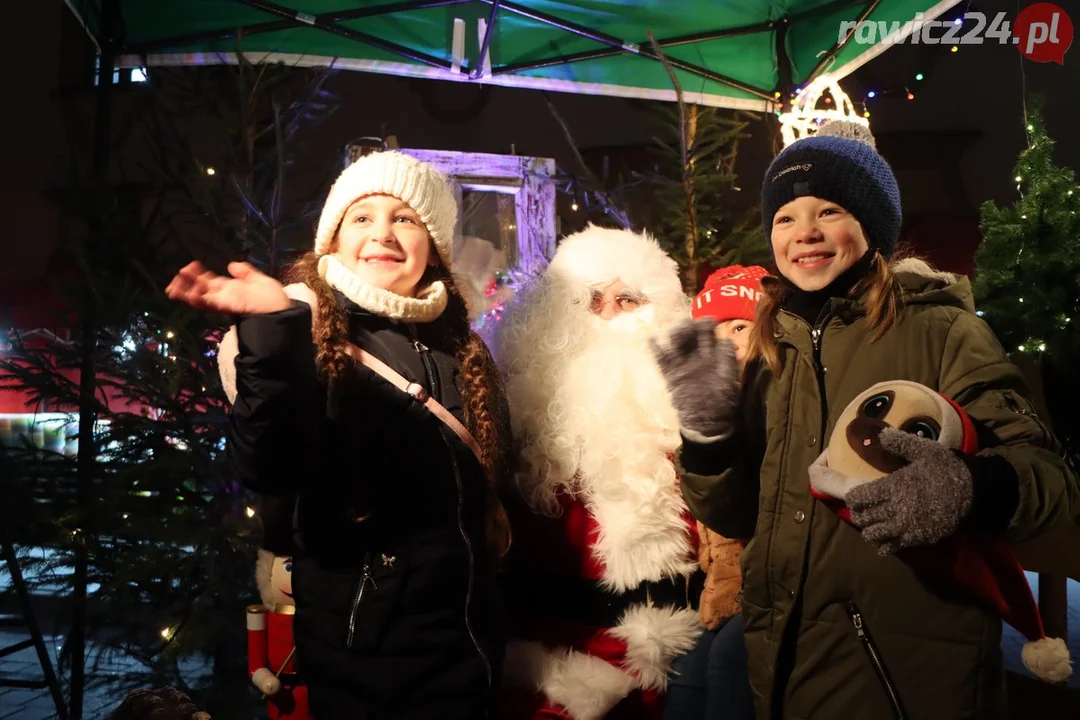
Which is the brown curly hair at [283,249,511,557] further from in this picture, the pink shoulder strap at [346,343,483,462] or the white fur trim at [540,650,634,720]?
the white fur trim at [540,650,634,720]

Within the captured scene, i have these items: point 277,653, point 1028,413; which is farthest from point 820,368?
point 277,653

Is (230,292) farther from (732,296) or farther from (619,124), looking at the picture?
(619,124)

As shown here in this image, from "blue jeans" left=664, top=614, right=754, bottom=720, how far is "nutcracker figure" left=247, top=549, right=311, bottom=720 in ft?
4.00

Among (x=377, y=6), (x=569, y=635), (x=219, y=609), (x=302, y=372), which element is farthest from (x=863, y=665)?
(x=377, y=6)

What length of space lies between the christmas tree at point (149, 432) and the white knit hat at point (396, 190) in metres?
1.38

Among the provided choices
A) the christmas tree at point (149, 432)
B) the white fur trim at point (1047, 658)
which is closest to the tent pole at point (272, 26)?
the christmas tree at point (149, 432)

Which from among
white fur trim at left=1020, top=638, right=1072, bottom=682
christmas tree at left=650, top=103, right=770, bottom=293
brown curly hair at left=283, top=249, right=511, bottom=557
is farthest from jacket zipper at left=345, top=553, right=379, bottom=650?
christmas tree at left=650, top=103, right=770, bottom=293

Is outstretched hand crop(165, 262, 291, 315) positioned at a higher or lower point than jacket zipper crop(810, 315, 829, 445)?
higher

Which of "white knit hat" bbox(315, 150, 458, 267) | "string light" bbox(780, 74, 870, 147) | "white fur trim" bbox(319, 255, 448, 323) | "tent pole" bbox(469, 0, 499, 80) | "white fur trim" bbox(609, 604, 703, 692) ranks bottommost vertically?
"white fur trim" bbox(609, 604, 703, 692)

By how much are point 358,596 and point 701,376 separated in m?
1.11

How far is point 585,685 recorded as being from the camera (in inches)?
98.3

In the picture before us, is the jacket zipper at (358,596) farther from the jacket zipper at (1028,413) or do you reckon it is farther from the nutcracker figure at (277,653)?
the jacket zipper at (1028,413)

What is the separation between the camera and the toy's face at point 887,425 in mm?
1691

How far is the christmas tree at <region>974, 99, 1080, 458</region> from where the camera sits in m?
6.06
